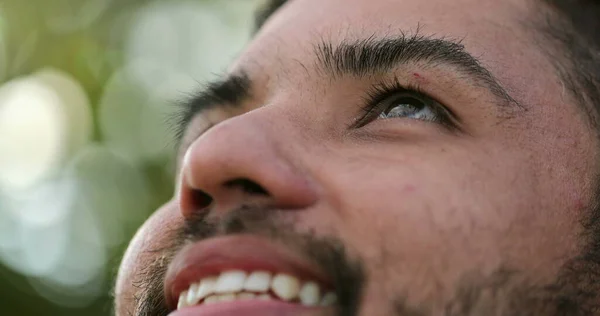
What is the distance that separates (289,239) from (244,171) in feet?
0.64

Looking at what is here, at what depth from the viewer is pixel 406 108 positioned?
2.12 meters

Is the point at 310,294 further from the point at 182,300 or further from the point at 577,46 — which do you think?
the point at 577,46

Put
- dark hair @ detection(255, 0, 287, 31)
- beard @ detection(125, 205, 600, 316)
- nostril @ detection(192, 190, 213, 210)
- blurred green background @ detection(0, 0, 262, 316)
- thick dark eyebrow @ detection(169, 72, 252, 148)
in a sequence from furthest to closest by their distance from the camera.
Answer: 1. blurred green background @ detection(0, 0, 262, 316)
2. dark hair @ detection(255, 0, 287, 31)
3. thick dark eyebrow @ detection(169, 72, 252, 148)
4. nostril @ detection(192, 190, 213, 210)
5. beard @ detection(125, 205, 600, 316)

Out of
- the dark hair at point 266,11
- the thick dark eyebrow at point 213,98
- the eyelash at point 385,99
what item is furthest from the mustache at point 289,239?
the dark hair at point 266,11

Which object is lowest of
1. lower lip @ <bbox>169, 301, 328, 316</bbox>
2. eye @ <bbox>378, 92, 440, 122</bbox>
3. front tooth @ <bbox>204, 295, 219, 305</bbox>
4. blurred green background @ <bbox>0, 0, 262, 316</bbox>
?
lower lip @ <bbox>169, 301, 328, 316</bbox>

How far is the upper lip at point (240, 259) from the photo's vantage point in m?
1.81

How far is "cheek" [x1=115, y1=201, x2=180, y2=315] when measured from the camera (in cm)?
223

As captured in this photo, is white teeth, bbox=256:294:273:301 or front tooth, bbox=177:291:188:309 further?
front tooth, bbox=177:291:188:309

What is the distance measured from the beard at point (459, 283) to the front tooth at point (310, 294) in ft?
0.19

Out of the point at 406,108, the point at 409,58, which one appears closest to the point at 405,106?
the point at 406,108

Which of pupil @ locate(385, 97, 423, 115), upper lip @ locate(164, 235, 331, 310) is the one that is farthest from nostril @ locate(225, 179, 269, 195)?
pupil @ locate(385, 97, 423, 115)

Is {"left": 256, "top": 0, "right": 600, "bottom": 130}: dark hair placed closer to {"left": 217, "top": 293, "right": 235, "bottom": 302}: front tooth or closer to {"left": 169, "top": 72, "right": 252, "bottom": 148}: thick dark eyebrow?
{"left": 169, "top": 72, "right": 252, "bottom": 148}: thick dark eyebrow

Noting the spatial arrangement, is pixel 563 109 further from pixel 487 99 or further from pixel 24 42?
pixel 24 42

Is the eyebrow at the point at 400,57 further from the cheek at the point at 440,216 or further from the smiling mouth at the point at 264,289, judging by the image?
the smiling mouth at the point at 264,289
